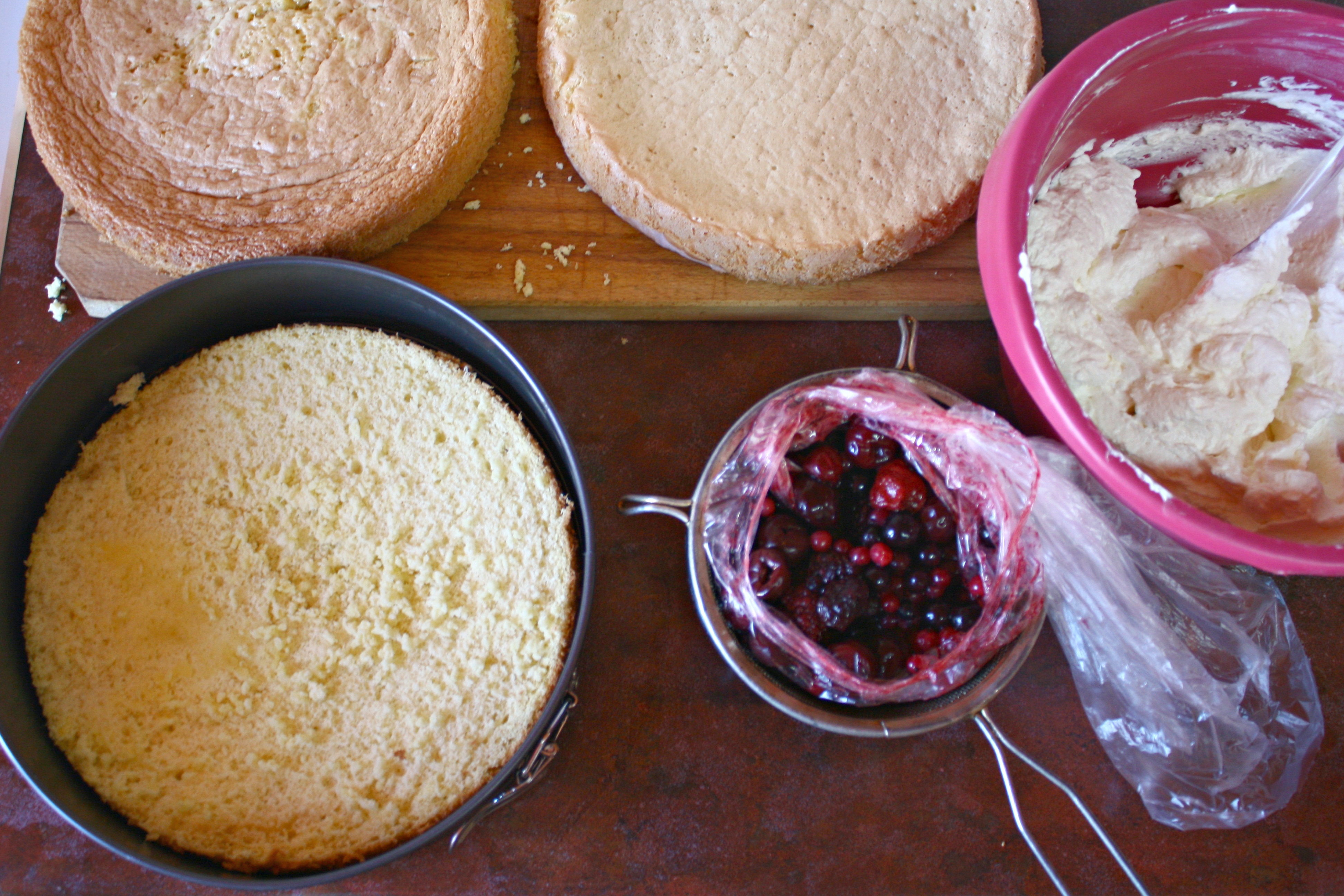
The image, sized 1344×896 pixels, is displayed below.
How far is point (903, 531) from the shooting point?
49.3 inches

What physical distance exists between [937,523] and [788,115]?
72 centimetres

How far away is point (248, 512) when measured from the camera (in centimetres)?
129

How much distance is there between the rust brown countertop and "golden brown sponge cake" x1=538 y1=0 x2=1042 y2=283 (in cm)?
27

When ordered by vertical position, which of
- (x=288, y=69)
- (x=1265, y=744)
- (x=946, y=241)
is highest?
(x=288, y=69)

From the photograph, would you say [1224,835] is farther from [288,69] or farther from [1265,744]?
[288,69]

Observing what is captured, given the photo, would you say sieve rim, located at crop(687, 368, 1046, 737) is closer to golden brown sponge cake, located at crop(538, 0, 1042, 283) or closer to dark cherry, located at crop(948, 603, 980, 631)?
dark cherry, located at crop(948, 603, 980, 631)

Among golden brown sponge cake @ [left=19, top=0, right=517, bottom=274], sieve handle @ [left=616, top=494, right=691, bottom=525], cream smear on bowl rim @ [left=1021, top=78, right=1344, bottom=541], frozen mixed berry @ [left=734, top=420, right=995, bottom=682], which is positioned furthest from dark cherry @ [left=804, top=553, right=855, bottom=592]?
golden brown sponge cake @ [left=19, top=0, right=517, bottom=274]

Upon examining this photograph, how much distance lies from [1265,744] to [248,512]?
1.69 meters

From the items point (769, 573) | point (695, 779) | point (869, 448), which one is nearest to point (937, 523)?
point (869, 448)

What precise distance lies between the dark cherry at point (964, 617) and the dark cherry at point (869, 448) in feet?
0.83

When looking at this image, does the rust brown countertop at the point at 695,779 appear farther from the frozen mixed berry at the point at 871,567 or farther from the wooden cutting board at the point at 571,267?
the frozen mixed berry at the point at 871,567

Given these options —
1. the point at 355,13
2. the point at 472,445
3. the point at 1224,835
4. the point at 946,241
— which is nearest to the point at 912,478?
the point at 946,241

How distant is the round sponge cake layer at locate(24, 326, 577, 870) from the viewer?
120 centimetres

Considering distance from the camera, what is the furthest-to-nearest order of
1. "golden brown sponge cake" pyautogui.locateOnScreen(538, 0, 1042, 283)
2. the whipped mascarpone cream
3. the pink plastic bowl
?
"golden brown sponge cake" pyautogui.locateOnScreen(538, 0, 1042, 283) < the whipped mascarpone cream < the pink plastic bowl
